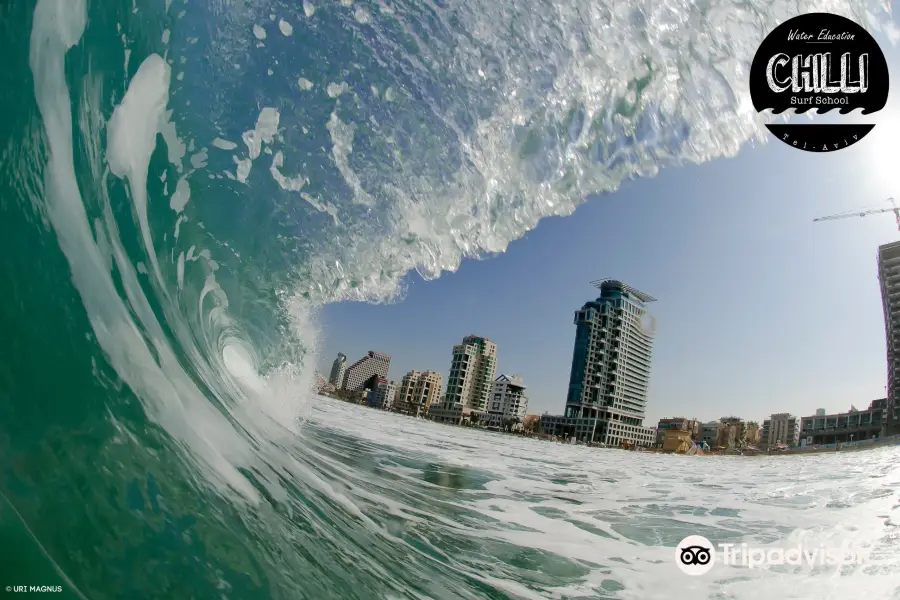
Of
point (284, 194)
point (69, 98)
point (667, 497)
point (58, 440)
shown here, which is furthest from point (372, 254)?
point (667, 497)

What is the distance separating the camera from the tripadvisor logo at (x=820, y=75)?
4246mm

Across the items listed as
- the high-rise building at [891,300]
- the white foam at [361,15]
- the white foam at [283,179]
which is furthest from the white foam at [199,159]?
the high-rise building at [891,300]

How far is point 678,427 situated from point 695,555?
19.4 meters

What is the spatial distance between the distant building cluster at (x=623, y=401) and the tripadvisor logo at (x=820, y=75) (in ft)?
14.0

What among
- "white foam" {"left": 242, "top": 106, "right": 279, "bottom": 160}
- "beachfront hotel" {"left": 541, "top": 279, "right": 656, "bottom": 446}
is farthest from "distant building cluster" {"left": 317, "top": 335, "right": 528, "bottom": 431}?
"white foam" {"left": 242, "top": 106, "right": 279, "bottom": 160}

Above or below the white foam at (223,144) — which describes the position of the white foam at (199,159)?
below

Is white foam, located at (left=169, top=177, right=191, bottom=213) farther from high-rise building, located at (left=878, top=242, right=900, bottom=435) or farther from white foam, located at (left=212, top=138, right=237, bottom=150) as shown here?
high-rise building, located at (left=878, top=242, right=900, bottom=435)

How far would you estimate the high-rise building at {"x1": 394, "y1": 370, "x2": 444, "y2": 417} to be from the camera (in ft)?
87.9

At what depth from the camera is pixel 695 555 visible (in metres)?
3.93

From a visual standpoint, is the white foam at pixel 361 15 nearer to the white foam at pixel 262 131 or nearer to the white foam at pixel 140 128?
the white foam at pixel 262 131

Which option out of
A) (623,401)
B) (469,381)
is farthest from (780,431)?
(469,381)

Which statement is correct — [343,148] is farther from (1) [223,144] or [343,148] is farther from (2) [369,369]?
(2) [369,369]

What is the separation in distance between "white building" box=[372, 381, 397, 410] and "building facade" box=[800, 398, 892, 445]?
22011 millimetres

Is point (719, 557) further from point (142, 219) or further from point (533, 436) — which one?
point (533, 436)
